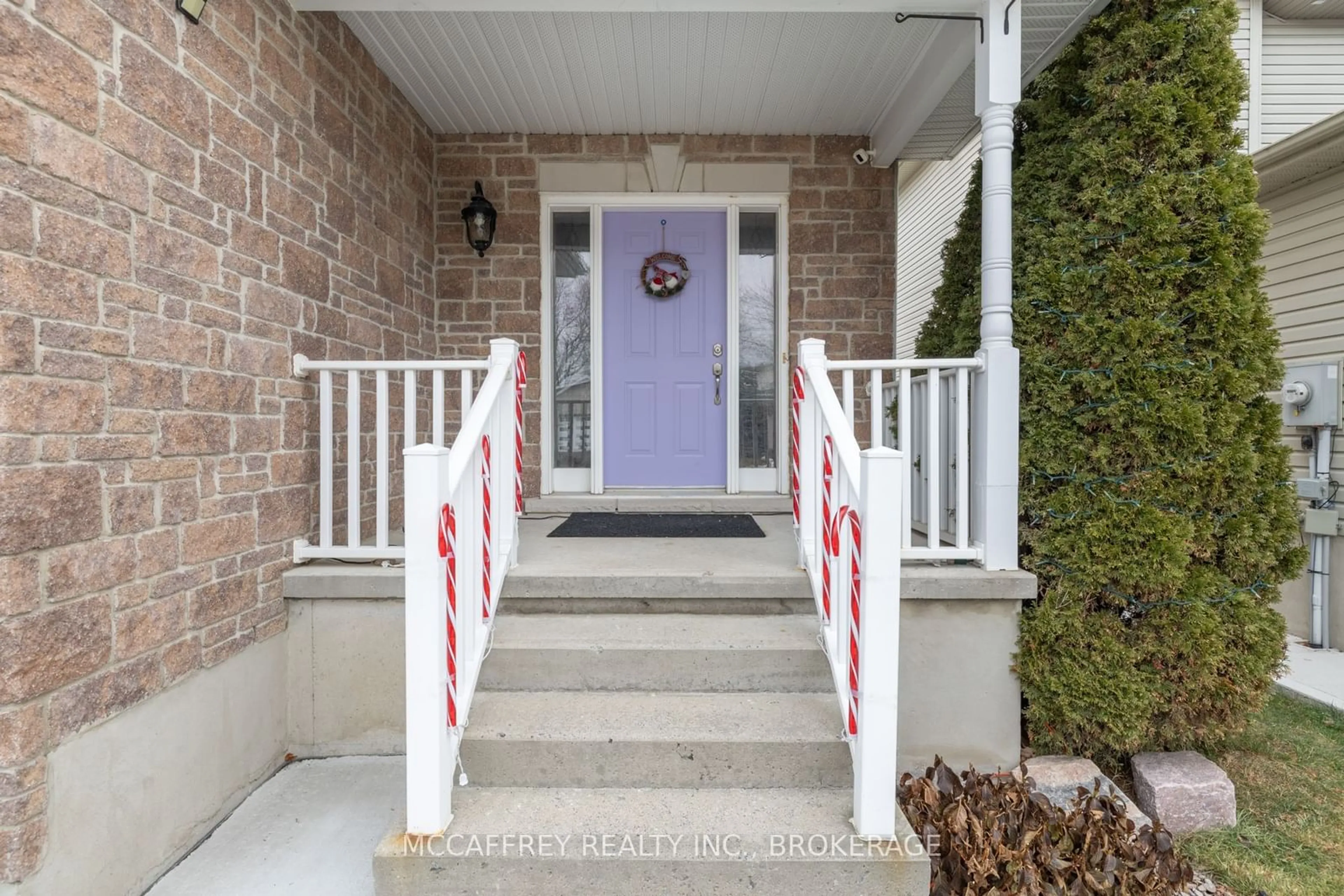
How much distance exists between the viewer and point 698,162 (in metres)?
4.22

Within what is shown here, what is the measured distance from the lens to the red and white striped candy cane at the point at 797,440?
2.60 meters

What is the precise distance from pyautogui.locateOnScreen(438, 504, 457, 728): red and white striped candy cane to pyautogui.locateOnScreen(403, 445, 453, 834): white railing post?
0.16 ft

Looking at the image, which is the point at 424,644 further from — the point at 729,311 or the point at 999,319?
the point at 729,311

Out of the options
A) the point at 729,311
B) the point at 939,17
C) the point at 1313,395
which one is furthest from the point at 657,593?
the point at 1313,395

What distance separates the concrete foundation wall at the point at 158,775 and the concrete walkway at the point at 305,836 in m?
0.08

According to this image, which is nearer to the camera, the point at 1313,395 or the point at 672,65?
the point at 672,65

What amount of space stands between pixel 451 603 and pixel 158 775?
1.07 m

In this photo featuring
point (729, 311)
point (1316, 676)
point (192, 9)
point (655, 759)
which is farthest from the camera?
point (729, 311)

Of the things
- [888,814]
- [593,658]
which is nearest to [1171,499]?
[888,814]

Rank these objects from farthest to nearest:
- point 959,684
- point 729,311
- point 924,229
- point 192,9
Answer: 1. point 924,229
2. point 729,311
3. point 959,684
4. point 192,9

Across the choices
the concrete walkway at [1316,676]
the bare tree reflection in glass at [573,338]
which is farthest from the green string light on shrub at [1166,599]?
the bare tree reflection in glass at [573,338]

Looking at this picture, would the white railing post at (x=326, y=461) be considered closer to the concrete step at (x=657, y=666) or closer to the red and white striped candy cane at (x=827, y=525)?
the concrete step at (x=657, y=666)

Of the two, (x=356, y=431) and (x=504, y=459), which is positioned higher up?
(x=356, y=431)

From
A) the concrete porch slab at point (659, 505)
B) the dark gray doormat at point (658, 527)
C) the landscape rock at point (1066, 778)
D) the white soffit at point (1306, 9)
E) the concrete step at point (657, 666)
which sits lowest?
the landscape rock at point (1066, 778)
